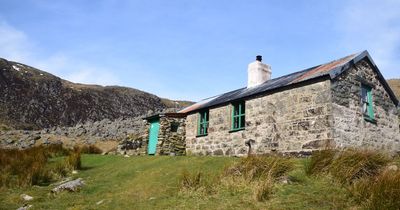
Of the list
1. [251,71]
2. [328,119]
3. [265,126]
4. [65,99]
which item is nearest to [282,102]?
[265,126]

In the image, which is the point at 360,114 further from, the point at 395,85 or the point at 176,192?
the point at 395,85

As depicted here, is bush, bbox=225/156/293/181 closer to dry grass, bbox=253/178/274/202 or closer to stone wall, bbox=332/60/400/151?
dry grass, bbox=253/178/274/202

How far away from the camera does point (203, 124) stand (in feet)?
59.0

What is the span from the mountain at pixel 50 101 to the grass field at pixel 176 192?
36029 mm

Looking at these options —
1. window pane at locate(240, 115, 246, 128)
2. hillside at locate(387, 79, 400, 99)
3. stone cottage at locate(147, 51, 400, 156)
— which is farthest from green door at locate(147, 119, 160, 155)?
hillside at locate(387, 79, 400, 99)

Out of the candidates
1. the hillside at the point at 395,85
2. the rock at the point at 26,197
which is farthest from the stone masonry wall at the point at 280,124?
the hillside at the point at 395,85

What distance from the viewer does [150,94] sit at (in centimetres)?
7419

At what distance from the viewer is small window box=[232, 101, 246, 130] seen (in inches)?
614

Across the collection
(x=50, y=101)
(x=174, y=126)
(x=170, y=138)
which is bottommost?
(x=170, y=138)

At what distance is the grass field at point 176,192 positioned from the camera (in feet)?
23.4

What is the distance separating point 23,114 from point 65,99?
9085 mm

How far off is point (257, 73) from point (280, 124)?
470 centimetres

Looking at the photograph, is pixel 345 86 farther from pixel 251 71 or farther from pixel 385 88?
pixel 251 71

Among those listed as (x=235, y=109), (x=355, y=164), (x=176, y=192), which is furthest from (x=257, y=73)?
(x=176, y=192)
